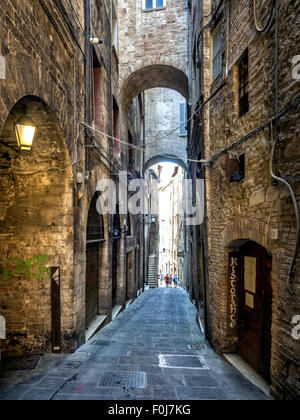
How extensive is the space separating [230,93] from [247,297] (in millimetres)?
3936

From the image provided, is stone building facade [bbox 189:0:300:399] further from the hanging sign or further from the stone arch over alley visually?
the stone arch over alley

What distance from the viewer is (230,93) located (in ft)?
16.7

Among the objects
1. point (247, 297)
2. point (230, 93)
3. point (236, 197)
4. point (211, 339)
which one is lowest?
point (211, 339)

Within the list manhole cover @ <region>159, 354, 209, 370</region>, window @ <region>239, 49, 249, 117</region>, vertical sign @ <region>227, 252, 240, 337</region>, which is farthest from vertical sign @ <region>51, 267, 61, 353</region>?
window @ <region>239, 49, 249, 117</region>

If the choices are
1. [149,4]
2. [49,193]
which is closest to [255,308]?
[49,193]

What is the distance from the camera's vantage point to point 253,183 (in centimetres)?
409

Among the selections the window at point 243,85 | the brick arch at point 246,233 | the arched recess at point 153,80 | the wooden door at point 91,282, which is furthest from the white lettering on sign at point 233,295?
the arched recess at point 153,80

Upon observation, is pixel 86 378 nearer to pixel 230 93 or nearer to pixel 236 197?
pixel 236 197

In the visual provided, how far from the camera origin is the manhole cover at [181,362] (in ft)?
14.6

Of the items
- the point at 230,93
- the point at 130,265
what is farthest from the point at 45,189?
the point at 130,265

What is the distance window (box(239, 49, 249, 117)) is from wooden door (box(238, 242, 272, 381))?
2.49 m

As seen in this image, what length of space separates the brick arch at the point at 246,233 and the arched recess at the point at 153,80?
27.1 feet

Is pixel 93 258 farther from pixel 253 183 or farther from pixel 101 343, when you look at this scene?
pixel 253 183

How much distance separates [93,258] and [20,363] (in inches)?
125
